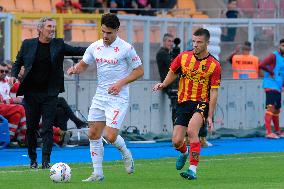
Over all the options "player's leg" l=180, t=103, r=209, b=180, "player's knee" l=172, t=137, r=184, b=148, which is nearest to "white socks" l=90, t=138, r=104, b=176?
"player's leg" l=180, t=103, r=209, b=180

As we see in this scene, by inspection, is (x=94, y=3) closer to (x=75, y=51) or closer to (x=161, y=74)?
(x=161, y=74)

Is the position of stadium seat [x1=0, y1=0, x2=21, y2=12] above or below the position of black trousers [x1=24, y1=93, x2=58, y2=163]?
above

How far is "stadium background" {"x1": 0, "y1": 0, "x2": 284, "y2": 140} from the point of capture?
21922 millimetres

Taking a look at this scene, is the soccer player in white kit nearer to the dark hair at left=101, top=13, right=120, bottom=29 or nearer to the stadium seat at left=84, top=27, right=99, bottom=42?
the dark hair at left=101, top=13, right=120, bottom=29

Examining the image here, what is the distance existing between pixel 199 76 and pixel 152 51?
970cm

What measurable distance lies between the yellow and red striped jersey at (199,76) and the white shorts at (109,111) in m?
1.05

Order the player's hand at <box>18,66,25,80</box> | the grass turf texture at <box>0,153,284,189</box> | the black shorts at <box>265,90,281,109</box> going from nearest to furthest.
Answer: the grass turf texture at <box>0,153,284,189</box>, the player's hand at <box>18,66,25,80</box>, the black shorts at <box>265,90,281,109</box>

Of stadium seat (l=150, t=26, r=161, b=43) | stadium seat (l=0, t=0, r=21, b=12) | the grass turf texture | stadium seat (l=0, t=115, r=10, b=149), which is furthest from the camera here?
stadium seat (l=0, t=0, r=21, b=12)

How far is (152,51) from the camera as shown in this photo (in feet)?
79.2

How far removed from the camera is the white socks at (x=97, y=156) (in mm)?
13656

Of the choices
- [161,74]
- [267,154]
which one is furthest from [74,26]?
[267,154]

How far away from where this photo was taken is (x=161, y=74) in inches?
877

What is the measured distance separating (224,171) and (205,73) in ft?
5.79

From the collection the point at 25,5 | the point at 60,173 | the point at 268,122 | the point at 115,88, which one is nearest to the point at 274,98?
the point at 268,122
